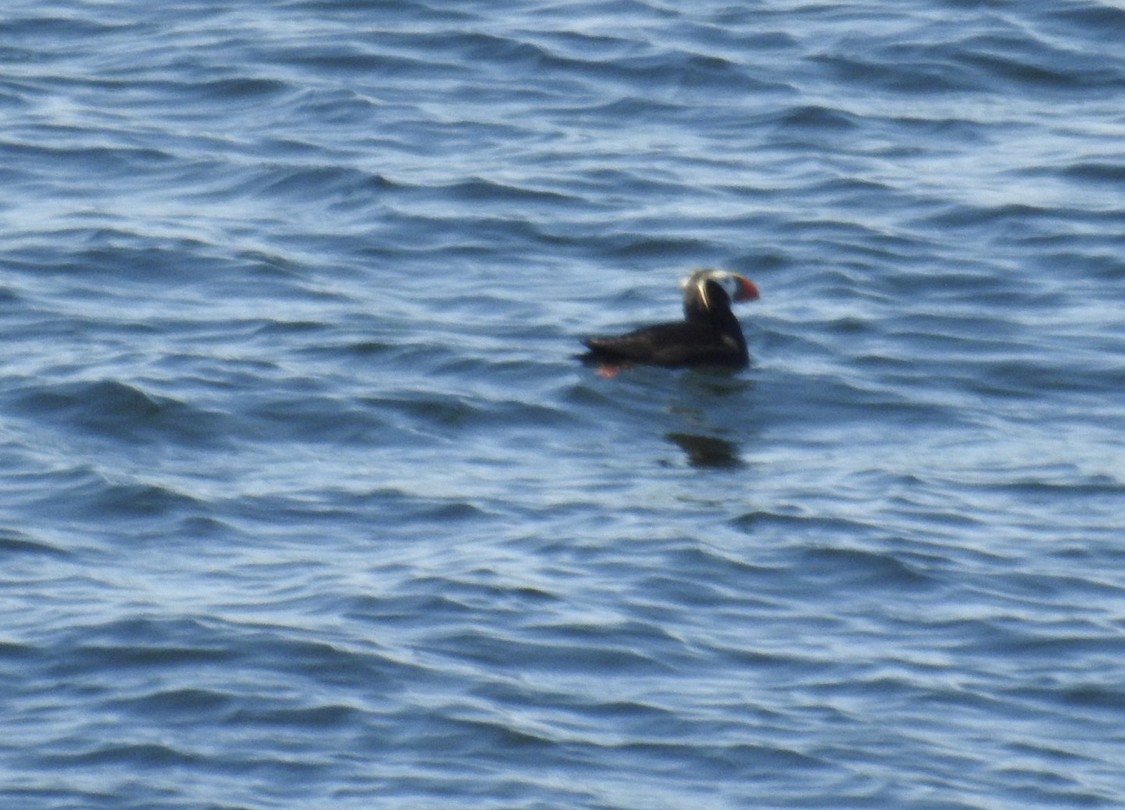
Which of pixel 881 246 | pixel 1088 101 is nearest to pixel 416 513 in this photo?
pixel 881 246

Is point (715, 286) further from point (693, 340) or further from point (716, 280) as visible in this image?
point (693, 340)

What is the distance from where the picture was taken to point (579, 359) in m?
12.2

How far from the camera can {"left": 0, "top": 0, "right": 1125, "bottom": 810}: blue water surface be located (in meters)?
7.86

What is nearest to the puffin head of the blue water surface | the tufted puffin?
the tufted puffin

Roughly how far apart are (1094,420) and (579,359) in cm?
248

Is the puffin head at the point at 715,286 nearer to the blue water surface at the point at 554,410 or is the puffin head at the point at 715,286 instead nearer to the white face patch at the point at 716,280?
the white face patch at the point at 716,280

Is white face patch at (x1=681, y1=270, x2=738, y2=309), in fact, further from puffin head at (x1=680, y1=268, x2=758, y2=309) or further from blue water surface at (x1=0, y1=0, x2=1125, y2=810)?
blue water surface at (x1=0, y1=0, x2=1125, y2=810)

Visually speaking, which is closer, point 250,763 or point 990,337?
point 250,763

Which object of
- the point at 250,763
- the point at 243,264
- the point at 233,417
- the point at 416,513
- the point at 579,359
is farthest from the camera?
the point at 243,264

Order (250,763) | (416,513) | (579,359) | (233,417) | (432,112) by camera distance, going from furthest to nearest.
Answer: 1. (432,112)
2. (579,359)
3. (233,417)
4. (416,513)
5. (250,763)

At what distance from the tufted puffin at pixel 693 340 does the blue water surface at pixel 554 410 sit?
124 millimetres

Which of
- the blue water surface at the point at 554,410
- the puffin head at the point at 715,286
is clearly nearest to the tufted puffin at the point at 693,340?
the puffin head at the point at 715,286

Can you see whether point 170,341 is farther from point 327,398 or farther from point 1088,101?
point 1088,101

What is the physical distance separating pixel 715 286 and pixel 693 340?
1.55ft
